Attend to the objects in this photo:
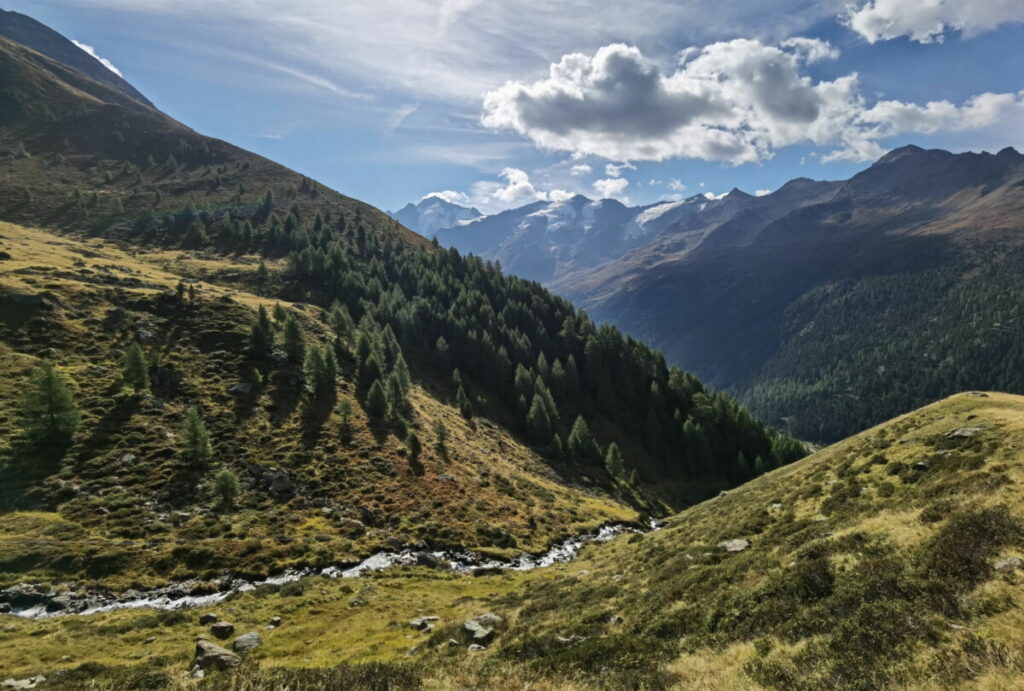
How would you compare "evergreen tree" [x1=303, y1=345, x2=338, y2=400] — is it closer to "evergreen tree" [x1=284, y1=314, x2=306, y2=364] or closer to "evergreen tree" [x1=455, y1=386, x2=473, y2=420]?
"evergreen tree" [x1=284, y1=314, x2=306, y2=364]

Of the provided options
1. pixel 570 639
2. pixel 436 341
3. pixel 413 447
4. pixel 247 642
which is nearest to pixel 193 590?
pixel 247 642

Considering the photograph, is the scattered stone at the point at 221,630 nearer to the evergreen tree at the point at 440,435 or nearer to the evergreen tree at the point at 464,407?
the evergreen tree at the point at 440,435

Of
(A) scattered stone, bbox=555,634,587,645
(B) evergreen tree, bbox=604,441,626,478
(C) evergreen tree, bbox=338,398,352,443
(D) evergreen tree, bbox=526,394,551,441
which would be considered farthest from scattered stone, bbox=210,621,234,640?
(D) evergreen tree, bbox=526,394,551,441

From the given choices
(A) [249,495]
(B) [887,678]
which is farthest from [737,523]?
(A) [249,495]

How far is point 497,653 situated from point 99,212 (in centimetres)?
21486

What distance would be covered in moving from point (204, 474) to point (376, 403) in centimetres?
2726

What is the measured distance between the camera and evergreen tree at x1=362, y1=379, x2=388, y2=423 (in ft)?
239

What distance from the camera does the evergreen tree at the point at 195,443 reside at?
49.2 metres

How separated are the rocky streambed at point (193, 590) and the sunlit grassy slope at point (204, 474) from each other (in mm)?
1262

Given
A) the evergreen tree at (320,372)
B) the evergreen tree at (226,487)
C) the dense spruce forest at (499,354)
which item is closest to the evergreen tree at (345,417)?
the dense spruce forest at (499,354)

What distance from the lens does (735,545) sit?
26.9 metres

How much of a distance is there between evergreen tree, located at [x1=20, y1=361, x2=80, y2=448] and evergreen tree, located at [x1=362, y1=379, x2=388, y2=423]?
34.6 m

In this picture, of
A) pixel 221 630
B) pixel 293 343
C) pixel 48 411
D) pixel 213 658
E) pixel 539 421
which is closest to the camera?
pixel 213 658

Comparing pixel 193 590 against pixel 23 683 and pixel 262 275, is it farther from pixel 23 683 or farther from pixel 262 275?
pixel 262 275
